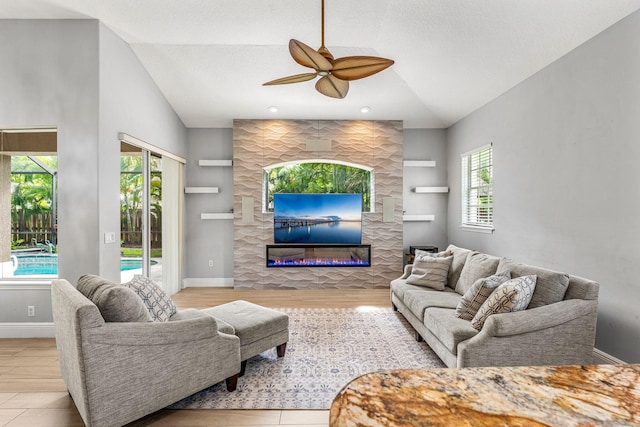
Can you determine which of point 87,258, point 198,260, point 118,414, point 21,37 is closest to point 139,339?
point 118,414

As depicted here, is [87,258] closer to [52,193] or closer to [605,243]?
[52,193]

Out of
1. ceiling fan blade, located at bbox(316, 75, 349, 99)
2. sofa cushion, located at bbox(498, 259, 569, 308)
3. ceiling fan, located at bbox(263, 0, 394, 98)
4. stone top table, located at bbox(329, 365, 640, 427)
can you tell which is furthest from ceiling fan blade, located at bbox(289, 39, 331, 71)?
sofa cushion, located at bbox(498, 259, 569, 308)

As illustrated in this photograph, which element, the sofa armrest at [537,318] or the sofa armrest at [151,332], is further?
the sofa armrest at [537,318]

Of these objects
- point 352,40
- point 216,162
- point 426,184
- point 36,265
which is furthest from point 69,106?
point 426,184

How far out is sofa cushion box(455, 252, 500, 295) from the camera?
3.28 m

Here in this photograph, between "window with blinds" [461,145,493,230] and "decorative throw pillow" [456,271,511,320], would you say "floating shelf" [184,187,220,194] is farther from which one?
"decorative throw pillow" [456,271,511,320]

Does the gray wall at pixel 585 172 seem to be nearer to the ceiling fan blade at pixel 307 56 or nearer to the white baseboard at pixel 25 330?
the ceiling fan blade at pixel 307 56

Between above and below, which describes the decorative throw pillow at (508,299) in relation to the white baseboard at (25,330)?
above

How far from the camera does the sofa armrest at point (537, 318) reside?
2.33 meters

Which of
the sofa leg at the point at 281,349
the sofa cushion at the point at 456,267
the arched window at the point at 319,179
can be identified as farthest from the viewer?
the arched window at the point at 319,179

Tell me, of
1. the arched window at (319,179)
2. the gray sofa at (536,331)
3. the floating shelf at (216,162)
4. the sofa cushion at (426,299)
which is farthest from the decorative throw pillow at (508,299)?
the floating shelf at (216,162)

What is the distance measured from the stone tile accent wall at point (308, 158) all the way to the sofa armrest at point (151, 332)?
3.43m

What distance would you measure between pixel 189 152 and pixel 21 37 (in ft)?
8.95

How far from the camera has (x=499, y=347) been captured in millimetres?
2348
